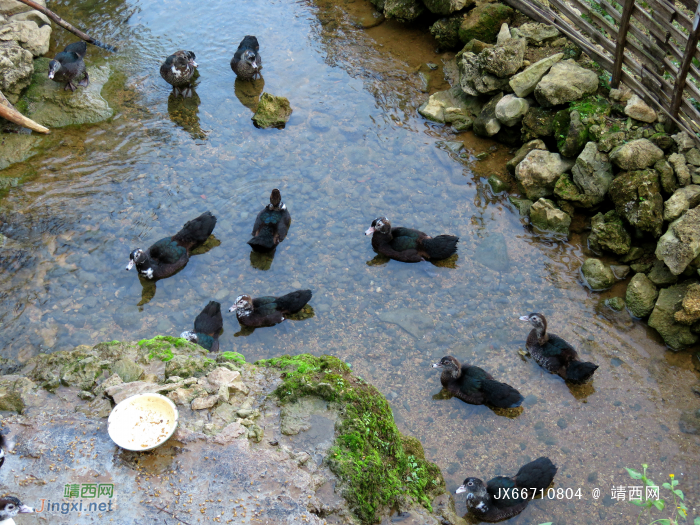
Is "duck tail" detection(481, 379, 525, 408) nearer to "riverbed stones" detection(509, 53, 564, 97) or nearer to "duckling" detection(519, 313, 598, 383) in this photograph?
"duckling" detection(519, 313, 598, 383)

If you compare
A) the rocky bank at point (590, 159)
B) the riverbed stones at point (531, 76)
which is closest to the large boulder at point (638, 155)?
the rocky bank at point (590, 159)

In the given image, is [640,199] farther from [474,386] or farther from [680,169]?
[474,386]

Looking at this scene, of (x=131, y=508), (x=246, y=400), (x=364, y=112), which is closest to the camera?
(x=131, y=508)

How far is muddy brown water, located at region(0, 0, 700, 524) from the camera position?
661cm

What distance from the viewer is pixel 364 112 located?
35.4ft

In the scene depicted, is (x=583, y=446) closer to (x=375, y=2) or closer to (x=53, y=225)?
(x=53, y=225)

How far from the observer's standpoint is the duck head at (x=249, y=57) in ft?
36.7

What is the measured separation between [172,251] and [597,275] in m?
6.73

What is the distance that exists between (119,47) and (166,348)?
30.7 feet

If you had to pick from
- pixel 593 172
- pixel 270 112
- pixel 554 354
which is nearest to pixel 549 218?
pixel 593 172

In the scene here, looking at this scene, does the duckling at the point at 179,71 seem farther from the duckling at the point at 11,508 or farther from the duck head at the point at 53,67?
the duckling at the point at 11,508

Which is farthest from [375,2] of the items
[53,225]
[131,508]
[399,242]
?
[131,508]

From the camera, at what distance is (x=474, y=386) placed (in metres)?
6.74

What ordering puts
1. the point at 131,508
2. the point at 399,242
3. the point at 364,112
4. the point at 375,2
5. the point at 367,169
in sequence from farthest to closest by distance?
the point at 375,2 < the point at 364,112 < the point at 367,169 < the point at 399,242 < the point at 131,508
